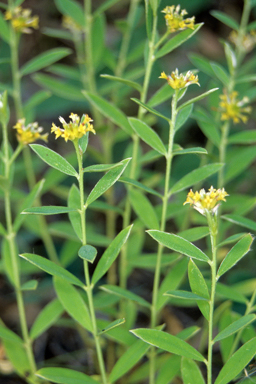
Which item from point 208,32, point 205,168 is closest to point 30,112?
point 205,168

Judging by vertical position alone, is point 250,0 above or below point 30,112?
above

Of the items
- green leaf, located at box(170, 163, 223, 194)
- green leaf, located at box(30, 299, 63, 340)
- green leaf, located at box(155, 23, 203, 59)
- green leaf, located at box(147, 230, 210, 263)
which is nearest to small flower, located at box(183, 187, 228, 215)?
green leaf, located at box(147, 230, 210, 263)

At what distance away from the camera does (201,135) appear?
2.31 metres

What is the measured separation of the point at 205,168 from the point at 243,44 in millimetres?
→ 611

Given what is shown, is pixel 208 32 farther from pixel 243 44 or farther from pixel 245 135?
pixel 245 135

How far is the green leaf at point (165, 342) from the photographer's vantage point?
0.82 m

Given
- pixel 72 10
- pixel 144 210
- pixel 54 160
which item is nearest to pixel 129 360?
pixel 144 210

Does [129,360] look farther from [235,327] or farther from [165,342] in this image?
[235,327]

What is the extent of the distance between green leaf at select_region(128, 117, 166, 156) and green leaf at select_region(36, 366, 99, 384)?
581 mm

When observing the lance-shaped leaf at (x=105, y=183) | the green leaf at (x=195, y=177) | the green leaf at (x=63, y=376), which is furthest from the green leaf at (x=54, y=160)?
the green leaf at (x=63, y=376)

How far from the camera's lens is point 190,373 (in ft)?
2.89

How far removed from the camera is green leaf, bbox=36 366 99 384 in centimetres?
93

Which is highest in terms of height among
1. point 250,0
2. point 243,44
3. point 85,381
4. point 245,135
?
point 250,0

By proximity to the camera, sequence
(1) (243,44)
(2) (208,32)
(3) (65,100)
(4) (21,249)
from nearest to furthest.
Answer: (1) (243,44) < (4) (21,249) < (3) (65,100) < (2) (208,32)
